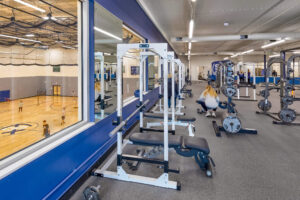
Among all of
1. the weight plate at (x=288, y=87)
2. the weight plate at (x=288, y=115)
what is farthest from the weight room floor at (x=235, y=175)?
the weight plate at (x=288, y=87)

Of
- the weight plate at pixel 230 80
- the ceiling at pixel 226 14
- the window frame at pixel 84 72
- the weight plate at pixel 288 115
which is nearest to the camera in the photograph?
the window frame at pixel 84 72

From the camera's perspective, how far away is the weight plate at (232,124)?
348cm

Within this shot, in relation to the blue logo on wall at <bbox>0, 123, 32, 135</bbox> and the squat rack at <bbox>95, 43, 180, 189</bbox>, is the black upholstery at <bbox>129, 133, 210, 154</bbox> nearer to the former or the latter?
the squat rack at <bbox>95, 43, 180, 189</bbox>

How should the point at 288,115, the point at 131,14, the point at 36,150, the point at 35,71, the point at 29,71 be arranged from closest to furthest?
1. the point at 36,150
2. the point at 131,14
3. the point at 288,115
4. the point at 29,71
5. the point at 35,71

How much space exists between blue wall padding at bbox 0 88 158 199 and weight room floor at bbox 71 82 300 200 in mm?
210

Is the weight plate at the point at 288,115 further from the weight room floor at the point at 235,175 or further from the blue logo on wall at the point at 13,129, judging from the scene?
the blue logo on wall at the point at 13,129

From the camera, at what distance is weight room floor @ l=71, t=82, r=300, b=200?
185 cm

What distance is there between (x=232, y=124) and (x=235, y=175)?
1471mm

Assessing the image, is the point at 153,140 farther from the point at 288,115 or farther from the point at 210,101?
the point at 288,115

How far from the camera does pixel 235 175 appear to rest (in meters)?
2.18

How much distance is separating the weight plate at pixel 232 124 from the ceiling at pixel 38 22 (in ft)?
9.61

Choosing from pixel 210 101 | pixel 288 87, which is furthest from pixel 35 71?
pixel 288 87

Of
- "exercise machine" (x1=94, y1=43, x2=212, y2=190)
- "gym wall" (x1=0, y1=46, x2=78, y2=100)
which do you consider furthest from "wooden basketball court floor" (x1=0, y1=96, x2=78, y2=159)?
"exercise machine" (x1=94, y1=43, x2=212, y2=190)

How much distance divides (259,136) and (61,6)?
4.25m
